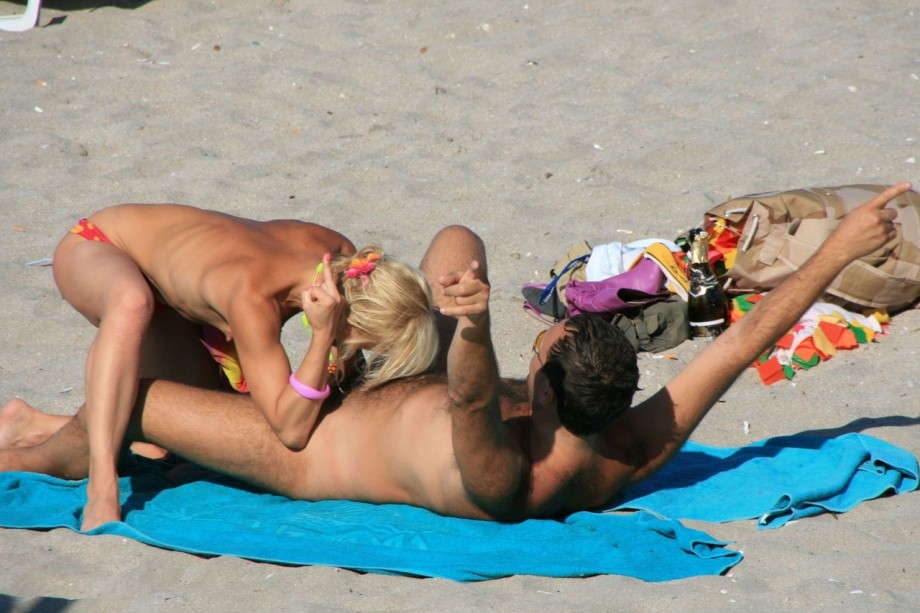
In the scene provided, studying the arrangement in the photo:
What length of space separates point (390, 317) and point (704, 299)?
6.23 ft

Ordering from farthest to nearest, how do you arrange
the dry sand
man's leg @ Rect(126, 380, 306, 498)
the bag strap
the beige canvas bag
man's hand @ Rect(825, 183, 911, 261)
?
the bag strap < the beige canvas bag < the dry sand < man's leg @ Rect(126, 380, 306, 498) < man's hand @ Rect(825, 183, 911, 261)

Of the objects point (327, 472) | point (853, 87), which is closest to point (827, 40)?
point (853, 87)

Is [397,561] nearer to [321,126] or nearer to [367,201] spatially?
[367,201]

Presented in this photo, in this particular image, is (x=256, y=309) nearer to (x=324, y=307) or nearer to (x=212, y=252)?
(x=324, y=307)

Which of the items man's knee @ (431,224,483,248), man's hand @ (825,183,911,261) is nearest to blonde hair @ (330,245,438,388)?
man's knee @ (431,224,483,248)

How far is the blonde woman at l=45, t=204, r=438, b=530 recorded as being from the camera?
3260 mm

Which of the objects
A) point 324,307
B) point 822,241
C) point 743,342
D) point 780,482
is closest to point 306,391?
point 324,307

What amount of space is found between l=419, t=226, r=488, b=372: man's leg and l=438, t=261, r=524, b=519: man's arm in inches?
32.9

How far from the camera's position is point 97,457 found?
3.28 meters

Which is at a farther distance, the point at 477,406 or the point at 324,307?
the point at 324,307

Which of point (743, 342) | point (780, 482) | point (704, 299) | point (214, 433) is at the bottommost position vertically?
point (780, 482)

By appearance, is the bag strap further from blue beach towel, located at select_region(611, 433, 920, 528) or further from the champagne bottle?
blue beach towel, located at select_region(611, 433, 920, 528)

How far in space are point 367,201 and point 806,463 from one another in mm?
3065

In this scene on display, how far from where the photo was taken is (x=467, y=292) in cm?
236
